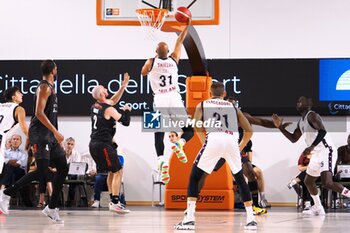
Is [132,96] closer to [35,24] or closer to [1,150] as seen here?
[35,24]

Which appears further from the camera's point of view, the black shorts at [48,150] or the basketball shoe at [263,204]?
the basketball shoe at [263,204]

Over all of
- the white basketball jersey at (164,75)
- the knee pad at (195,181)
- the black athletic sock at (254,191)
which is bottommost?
the black athletic sock at (254,191)

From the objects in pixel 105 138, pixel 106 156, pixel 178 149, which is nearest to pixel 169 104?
pixel 178 149

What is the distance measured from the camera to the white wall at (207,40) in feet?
56.6

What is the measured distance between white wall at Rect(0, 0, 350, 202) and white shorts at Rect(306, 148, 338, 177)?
435 centimetres

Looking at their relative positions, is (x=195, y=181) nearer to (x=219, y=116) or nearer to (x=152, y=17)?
(x=219, y=116)

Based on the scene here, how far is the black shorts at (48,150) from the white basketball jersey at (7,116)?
4.41 ft

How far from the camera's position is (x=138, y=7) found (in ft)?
41.0

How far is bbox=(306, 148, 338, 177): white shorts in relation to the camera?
41.3 ft

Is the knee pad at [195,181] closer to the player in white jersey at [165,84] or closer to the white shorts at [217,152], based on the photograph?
the white shorts at [217,152]

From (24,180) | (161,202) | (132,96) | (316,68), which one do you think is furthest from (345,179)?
(24,180)

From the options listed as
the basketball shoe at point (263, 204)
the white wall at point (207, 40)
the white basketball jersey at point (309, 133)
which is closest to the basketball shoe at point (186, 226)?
the white basketball jersey at point (309, 133)

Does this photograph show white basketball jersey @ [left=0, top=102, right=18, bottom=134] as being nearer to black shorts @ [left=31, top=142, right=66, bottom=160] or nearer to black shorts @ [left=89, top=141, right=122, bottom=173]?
black shorts @ [left=31, top=142, right=66, bottom=160]

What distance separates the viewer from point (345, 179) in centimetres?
1554
